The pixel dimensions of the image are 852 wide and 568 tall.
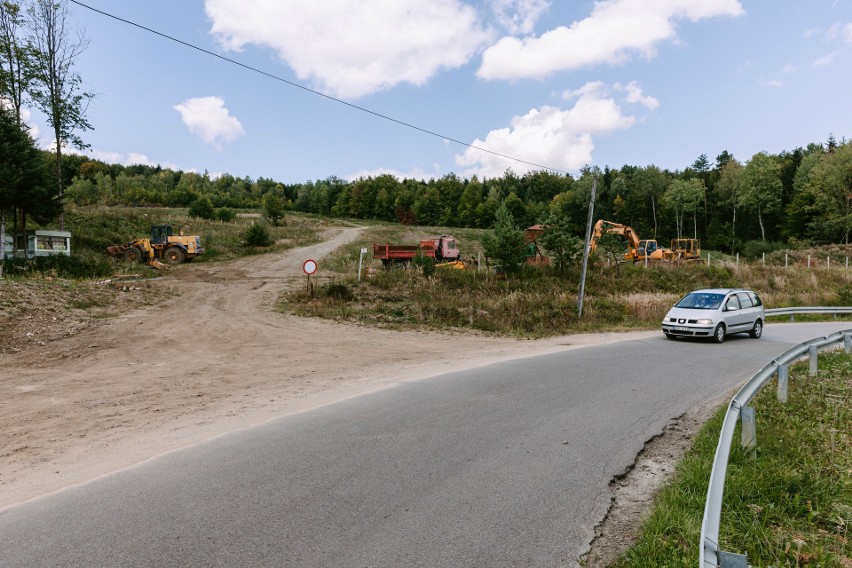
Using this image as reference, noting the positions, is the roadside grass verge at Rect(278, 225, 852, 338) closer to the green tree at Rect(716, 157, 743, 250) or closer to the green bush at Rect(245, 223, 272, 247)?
the green bush at Rect(245, 223, 272, 247)

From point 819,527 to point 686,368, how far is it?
7334 millimetres

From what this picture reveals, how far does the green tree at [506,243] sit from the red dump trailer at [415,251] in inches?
154

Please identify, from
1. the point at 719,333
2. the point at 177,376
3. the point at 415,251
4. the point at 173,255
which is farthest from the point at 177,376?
the point at 173,255

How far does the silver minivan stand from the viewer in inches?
594

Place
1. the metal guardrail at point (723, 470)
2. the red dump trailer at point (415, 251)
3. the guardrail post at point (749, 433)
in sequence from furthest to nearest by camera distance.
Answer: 1. the red dump trailer at point (415, 251)
2. the guardrail post at point (749, 433)
3. the metal guardrail at point (723, 470)

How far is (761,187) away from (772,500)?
277ft

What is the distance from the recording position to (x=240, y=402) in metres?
8.26

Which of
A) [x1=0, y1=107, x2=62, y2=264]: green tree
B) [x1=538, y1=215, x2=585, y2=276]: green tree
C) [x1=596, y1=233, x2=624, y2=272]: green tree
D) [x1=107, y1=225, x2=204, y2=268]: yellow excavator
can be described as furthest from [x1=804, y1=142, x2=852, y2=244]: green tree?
[x1=0, y1=107, x2=62, y2=264]: green tree

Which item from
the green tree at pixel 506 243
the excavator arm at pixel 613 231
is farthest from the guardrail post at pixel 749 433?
the excavator arm at pixel 613 231

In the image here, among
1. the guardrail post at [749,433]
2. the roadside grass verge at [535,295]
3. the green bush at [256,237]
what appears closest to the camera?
the guardrail post at [749,433]

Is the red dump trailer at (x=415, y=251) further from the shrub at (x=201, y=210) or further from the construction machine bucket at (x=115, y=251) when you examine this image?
the shrub at (x=201, y=210)

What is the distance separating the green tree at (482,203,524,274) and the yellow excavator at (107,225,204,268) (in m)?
20.8

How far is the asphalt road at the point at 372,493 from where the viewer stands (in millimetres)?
3629

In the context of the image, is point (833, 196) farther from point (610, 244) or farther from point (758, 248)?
point (610, 244)
